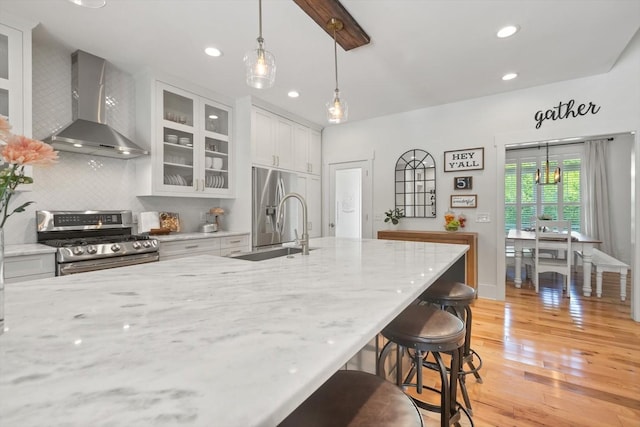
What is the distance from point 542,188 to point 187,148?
21.6ft

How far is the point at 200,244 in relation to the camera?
3.31m

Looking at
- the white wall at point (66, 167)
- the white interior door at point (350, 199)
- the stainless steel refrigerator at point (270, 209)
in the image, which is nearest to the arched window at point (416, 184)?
the white interior door at point (350, 199)

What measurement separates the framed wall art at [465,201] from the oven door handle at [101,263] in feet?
11.9

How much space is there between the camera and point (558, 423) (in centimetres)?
160

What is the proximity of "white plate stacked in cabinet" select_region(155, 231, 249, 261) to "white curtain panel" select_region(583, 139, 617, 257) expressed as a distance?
6232mm

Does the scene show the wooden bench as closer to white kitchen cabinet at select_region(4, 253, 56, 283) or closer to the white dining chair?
the white dining chair

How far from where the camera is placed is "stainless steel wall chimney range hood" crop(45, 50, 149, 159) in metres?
2.61

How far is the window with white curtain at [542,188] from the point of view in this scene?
5738 millimetres

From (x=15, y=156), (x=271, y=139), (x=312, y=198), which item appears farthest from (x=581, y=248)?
(x=15, y=156)

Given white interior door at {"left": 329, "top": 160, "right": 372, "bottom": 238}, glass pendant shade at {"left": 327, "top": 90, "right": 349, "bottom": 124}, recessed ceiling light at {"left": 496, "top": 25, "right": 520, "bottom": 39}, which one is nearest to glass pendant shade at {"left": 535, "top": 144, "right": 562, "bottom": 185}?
white interior door at {"left": 329, "top": 160, "right": 372, "bottom": 238}

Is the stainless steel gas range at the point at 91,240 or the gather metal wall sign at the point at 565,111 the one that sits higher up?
the gather metal wall sign at the point at 565,111

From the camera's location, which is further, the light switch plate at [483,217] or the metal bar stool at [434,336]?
the light switch plate at [483,217]

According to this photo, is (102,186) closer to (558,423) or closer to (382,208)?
(382,208)

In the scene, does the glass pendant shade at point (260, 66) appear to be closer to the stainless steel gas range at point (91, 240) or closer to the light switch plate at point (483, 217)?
the stainless steel gas range at point (91, 240)
